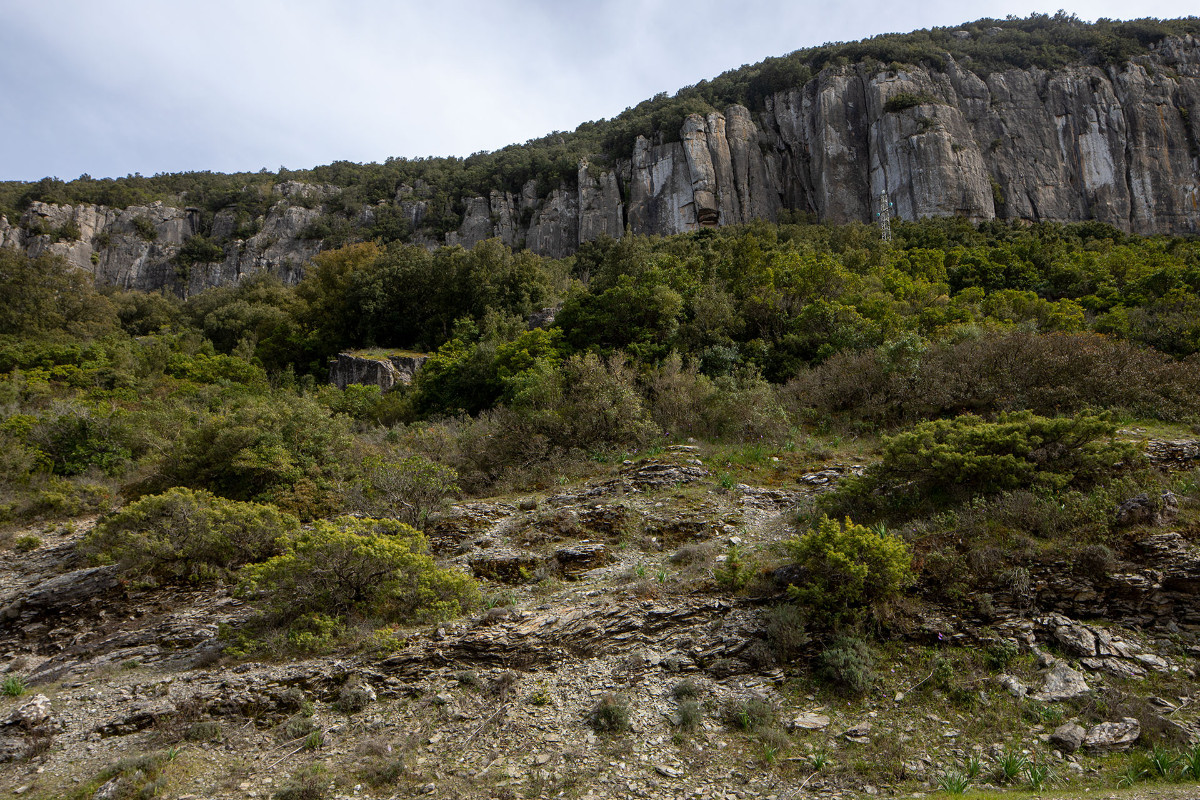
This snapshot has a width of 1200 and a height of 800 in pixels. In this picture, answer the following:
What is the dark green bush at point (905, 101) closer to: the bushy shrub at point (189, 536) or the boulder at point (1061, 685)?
the boulder at point (1061, 685)

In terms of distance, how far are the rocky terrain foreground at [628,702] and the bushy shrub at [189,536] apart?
59.6 inches

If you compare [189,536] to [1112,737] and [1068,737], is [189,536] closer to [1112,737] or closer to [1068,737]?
[1068,737]

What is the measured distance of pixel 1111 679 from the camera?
6.52m

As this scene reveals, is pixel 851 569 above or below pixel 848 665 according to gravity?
above

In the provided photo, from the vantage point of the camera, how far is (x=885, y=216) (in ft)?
141

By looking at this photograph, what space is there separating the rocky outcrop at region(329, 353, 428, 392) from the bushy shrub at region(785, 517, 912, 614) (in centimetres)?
2169

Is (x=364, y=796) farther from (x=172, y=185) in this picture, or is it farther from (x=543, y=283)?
(x=172, y=185)

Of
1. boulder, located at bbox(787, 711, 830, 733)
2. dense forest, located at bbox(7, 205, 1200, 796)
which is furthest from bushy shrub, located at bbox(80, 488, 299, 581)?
boulder, located at bbox(787, 711, 830, 733)

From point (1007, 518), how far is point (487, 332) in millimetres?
21416

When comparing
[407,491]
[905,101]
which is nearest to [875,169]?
[905,101]

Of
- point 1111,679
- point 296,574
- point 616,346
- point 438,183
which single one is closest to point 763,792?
point 1111,679

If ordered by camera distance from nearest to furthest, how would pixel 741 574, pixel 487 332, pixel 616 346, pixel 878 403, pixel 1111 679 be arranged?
pixel 1111 679 < pixel 741 574 < pixel 878 403 < pixel 616 346 < pixel 487 332

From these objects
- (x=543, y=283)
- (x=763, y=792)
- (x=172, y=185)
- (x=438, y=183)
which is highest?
(x=172, y=185)

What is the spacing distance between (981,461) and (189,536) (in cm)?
1337
